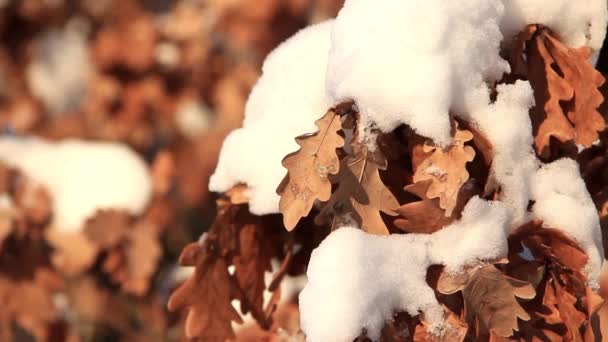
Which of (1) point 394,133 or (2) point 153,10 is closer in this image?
(1) point 394,133

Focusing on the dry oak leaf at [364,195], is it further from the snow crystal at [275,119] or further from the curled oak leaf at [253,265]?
the curled oak leaf at [253,265]

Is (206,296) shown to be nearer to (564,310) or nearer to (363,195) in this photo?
(363,195)

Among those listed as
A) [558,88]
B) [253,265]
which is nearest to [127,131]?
[253,265]

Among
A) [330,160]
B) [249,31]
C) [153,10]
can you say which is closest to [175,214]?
[249,31]

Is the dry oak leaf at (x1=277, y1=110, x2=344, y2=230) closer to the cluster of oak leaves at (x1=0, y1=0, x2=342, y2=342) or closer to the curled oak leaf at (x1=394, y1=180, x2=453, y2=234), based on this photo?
the curled oak leaf at (x1=394, y1=180, x2=453, y2=234)

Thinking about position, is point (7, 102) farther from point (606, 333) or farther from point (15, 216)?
point (606, 333)
